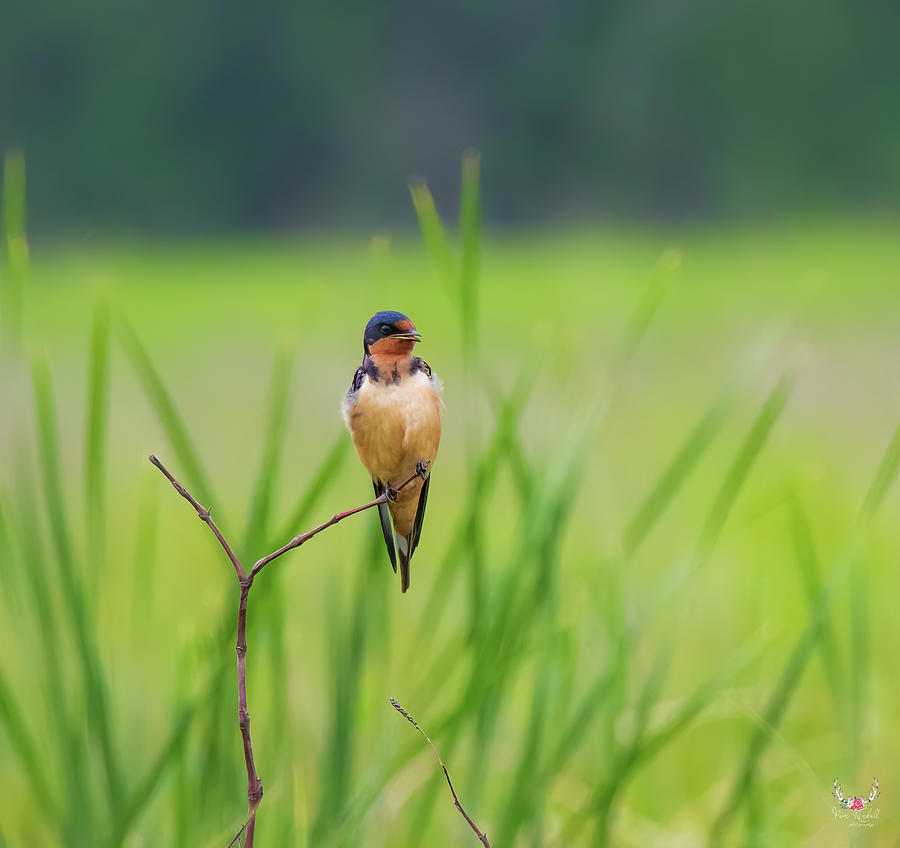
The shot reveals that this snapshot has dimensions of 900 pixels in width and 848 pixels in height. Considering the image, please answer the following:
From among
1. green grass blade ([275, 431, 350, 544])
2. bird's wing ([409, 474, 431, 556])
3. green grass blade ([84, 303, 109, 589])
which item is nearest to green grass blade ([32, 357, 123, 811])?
green grass blade ([84, 303, 109, 589])

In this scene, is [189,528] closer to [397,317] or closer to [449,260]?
[449,260]

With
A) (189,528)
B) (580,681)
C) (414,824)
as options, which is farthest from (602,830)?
(189,528)

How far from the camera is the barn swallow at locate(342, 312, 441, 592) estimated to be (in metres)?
0.42

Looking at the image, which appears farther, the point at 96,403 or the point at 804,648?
the point at 804,648

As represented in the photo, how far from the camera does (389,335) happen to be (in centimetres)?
42

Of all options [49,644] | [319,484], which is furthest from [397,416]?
[49,644]

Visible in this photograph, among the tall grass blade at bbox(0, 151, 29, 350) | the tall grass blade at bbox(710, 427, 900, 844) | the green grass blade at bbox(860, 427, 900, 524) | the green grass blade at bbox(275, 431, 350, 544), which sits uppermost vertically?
the tall grass blade at bbox(0, 151, 29, 350)

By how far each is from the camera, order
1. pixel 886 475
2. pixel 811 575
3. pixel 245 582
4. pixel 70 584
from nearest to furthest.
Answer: pixel 245 582 < pixel 886 475 < pixel 70 584 < pixel 811 575

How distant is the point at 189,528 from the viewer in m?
3.35

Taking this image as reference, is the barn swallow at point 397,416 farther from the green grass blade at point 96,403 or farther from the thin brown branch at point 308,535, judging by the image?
the green grass blade at point 96,403

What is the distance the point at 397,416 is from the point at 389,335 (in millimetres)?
50

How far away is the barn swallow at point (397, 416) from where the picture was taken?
421 mm

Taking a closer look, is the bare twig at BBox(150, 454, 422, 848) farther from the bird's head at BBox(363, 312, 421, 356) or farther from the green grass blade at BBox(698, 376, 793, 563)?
the green grass blade at BBox(698, 376, 793, 563)

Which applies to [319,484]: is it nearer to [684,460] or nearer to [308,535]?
[308,535]
